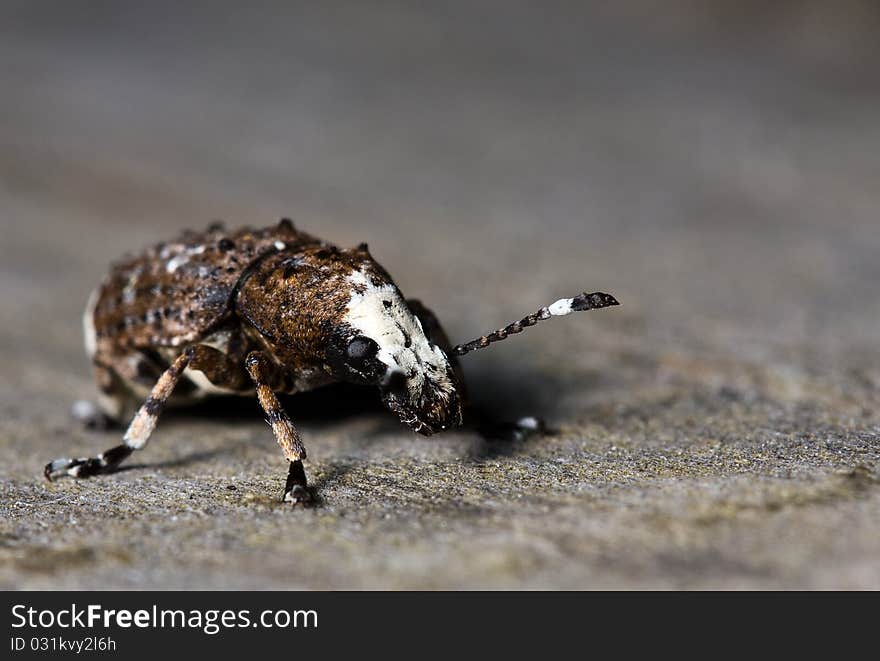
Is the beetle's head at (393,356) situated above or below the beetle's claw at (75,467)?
above

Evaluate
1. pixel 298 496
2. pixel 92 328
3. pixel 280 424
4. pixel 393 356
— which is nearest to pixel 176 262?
pixel 92 328

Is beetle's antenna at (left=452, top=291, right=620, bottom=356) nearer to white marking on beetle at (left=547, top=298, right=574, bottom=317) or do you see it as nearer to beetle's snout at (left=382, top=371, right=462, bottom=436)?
white marking on beetle at (left=547, top=298, right=574, bottom=317)

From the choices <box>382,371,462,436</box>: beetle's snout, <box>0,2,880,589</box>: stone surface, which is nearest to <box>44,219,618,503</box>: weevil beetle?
<box>382,371,462,436</box>: beetle's snout

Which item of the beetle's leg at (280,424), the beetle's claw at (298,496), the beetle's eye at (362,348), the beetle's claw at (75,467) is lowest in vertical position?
the beetle's claw at (75,467)

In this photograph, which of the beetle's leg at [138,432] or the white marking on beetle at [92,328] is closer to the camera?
the beetle's leg at [138,432]

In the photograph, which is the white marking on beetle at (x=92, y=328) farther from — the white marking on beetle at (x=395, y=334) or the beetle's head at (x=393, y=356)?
the white marking on beetle at (x=395, y=334)

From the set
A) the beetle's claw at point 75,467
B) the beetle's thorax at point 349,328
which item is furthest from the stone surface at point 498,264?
the beetle's thorax at point 349,328
